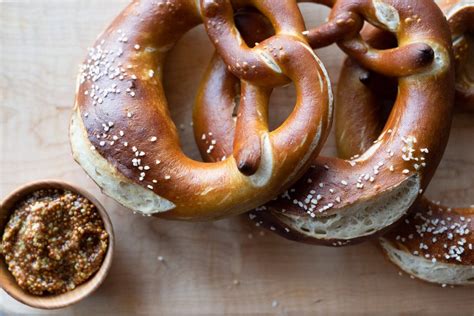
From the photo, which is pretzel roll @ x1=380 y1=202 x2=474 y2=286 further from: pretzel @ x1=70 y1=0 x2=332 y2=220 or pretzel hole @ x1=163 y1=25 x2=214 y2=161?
pretzel hole @ x1=163 y1=25 x2=214 y2=161

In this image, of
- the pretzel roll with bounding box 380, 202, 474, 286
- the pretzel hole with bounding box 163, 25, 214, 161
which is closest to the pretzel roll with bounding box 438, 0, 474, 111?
the pretzel roll with bounding box 380, 202, 474, 286

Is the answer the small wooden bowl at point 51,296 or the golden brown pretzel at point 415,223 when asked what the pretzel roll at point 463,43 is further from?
the small wooden bowl at point 51,296

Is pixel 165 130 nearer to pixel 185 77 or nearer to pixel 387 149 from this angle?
pixel 185 77

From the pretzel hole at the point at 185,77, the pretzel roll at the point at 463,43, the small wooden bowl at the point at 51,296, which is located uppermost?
the pretzel roll at the point at 463,43

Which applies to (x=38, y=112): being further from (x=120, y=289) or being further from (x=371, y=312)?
(x=371, y=312)

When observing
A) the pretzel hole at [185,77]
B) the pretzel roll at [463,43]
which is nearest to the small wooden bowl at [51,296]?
the pretzel hole at [185,77]

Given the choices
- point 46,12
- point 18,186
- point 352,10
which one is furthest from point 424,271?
→ point 46,12

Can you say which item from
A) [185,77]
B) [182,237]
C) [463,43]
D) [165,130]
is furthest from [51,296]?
[463,43]
